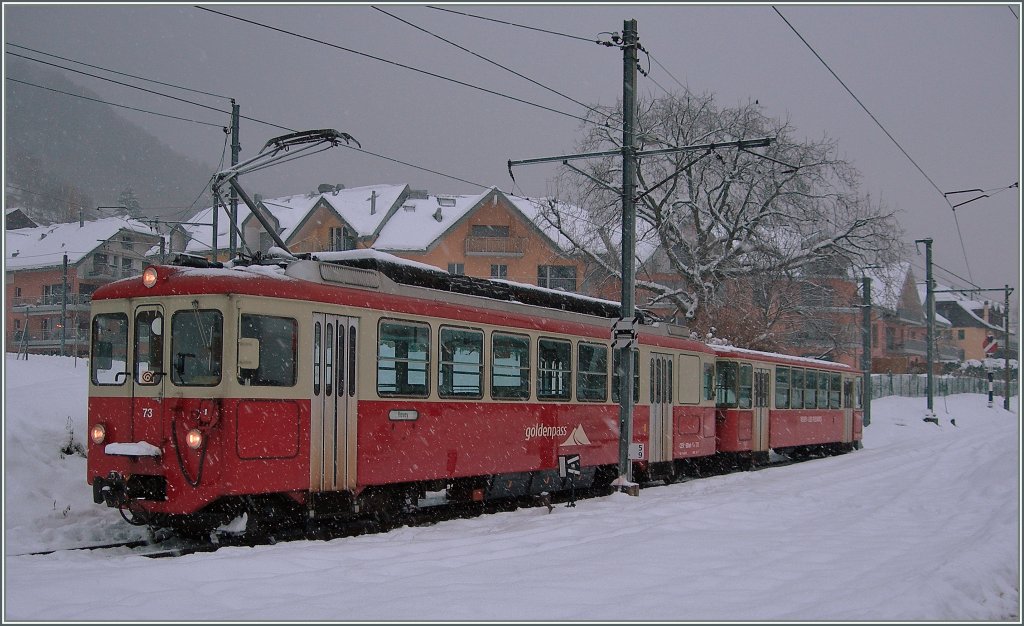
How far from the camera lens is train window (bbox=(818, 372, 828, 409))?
26.4m

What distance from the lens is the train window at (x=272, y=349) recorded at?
31.9ft

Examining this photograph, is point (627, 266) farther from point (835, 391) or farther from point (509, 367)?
point (835, 391)

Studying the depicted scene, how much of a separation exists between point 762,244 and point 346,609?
84.5ft

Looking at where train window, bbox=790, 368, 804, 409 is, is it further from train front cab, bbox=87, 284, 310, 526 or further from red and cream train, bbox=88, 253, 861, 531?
train front cab, bbox=87, 284, 310, 526

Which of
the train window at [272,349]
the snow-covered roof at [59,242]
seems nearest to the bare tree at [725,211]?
the train window at [272,349]

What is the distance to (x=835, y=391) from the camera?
91.0 feet

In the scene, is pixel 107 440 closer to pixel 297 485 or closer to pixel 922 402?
pixel 297 485

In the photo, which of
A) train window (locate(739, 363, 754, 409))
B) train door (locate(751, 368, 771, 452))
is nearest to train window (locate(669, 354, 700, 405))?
train window (locate(739, 363, 754, 409))

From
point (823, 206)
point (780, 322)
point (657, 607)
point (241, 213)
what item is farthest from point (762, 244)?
point (241, 213)

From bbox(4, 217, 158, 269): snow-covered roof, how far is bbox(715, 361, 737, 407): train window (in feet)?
125

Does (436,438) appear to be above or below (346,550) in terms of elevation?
above

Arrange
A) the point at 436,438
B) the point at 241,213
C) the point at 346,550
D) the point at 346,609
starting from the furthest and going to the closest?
the point at 241,213 → the point at 436,438 → the point at 346,550 → the point at 346,609

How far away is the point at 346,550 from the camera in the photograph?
9156mm

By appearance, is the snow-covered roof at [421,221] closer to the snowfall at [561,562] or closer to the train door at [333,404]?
the snowfall at [561,562]
